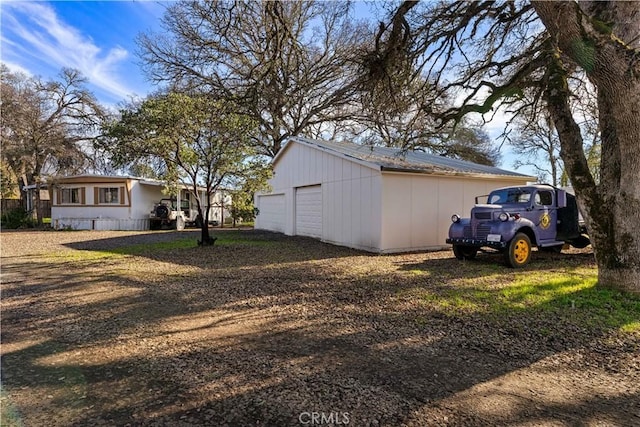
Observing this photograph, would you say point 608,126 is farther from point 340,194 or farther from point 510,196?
point 340,194

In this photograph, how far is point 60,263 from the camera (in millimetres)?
8977

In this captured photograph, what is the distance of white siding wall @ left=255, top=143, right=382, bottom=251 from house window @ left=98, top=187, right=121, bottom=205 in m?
10.8

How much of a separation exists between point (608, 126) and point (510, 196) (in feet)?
11.7

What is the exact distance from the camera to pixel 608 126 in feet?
19.4

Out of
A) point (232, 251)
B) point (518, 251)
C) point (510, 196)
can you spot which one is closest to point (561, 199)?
point (510, 196)

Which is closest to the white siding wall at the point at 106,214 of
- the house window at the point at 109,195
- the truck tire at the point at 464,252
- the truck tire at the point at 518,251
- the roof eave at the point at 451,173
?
the house window at the point at 109,195

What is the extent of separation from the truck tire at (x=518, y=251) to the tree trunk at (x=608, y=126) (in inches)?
84.9

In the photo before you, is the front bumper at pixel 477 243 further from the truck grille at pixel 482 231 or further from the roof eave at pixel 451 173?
the roof eave at pixel 451 173

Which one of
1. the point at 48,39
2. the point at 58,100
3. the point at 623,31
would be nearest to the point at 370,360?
the point at 623,31

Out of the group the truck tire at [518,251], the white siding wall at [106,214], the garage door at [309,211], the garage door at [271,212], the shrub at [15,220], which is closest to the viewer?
the truck tire at [518,251]

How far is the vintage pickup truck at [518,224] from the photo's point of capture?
818 cm

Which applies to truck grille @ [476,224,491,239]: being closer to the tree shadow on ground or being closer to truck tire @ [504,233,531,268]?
truck tire @ [504,233,531,268]

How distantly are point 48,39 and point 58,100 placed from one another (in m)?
18.1

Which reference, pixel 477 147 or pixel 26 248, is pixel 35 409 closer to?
pixel 26 248
